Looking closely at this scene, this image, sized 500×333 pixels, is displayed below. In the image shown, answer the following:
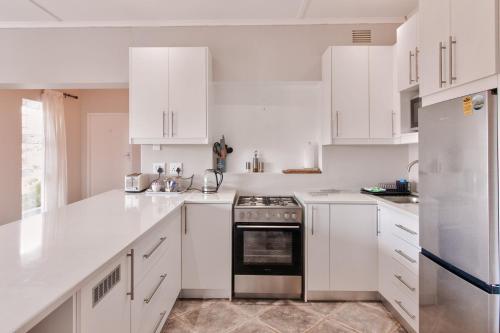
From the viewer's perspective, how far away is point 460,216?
141cm

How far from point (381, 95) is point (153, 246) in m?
2.36

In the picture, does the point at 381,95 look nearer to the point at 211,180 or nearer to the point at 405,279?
the point at 405,279

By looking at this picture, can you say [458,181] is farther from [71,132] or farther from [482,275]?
[71,132]

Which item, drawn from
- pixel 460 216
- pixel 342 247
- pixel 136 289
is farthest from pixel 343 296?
pixel 136 289

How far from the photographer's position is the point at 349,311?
2.50 m

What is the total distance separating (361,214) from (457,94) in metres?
1.32

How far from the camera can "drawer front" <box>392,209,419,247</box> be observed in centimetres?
202

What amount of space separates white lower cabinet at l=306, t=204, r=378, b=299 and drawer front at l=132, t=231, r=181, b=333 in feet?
3.64

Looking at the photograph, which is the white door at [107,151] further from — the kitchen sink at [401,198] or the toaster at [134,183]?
the kitchen sink at [401,198]

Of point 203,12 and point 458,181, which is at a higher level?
point 203,12

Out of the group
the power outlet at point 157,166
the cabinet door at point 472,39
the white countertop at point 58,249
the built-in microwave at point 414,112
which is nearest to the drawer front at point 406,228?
the built-in microwave at point 414,112

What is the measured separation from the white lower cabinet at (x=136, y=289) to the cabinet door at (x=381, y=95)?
6.59 feet

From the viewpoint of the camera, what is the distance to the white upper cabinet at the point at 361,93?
9.30ft

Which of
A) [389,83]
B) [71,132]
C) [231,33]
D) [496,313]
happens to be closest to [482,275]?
[496,313]
